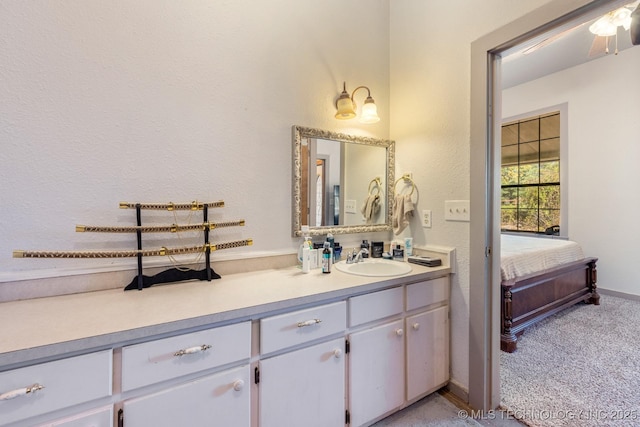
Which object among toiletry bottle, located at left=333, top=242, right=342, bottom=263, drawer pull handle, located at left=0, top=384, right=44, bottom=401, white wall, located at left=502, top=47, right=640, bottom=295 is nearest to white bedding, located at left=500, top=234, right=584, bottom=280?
white wall, located at left=502, top=47, right=640, bottom=295

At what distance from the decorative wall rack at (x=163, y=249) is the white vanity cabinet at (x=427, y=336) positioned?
40.5 inches

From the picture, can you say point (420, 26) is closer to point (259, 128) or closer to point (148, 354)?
point (259, 128)

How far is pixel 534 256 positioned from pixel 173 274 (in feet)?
10.1

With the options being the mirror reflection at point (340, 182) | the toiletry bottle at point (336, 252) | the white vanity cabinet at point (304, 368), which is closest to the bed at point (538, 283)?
the mirror reflection at point (340, 182)

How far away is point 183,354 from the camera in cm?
100

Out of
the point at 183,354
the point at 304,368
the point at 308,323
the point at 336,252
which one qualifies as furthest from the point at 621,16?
the point at 183,354

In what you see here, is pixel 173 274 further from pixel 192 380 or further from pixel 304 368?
pixel 304 368

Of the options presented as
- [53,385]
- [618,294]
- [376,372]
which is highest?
[53,385]

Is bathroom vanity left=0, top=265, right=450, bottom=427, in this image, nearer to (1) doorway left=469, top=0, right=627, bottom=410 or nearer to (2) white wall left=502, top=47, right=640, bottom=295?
(1) doorway left=469, top=0, right=627, bottom=410

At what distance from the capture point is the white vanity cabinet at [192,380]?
3.08 feet

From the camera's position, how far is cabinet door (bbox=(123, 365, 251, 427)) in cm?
95

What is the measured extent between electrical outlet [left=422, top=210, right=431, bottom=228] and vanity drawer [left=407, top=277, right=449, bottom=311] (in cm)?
38

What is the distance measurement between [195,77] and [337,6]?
1.18 metres

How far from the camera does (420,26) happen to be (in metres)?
2.00
